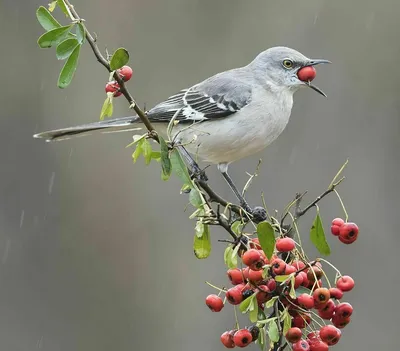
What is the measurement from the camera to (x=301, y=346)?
2.79 m

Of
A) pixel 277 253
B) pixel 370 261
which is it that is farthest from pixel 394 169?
pixel 277 253

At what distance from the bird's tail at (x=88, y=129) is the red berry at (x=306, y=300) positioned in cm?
182

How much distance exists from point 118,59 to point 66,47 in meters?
0.17

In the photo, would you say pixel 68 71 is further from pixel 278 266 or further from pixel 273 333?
pixel 273 333

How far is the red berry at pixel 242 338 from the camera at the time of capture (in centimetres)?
281

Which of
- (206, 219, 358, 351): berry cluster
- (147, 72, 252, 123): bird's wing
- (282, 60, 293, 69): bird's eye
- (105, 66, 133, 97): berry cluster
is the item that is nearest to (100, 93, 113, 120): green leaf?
(105, 66, 133, 97): berry cluster

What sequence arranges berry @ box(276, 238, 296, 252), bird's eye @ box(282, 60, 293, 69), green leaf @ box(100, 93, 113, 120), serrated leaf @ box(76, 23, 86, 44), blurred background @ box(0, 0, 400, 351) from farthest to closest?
blurred background @ box(0, 0, 400, 351), bird's eye @ box(282, 60, 293, 69), green leaf @ box(100, 93, 113, 120), berry @ box(276, 238, 296, 252), serrated leaf @ box(76, 23, 86, 44)

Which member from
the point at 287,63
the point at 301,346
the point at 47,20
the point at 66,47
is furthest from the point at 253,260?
the point at 287,63

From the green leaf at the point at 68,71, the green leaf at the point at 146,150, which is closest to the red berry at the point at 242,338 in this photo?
the green leaf at the point at 146,150

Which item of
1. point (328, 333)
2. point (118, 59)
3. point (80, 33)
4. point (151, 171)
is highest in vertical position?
point (80, 33)

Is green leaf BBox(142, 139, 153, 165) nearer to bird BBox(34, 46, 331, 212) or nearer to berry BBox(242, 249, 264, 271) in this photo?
berry BBox(242, 249, 264, 271)

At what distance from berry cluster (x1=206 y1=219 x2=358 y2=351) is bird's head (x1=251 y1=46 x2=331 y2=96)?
207 centimetres

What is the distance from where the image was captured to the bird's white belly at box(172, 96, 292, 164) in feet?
15.7

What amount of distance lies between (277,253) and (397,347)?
604cm
